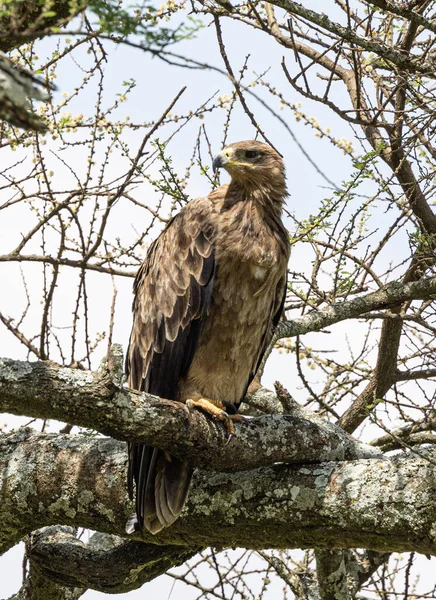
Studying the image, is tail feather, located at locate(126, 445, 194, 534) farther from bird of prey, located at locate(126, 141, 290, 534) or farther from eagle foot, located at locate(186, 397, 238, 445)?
bird of prey, located at locate(126, 141, 290, 534)

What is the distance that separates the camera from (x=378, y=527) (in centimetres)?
348

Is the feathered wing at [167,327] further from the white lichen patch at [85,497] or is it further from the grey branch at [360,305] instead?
the grey branch at [360,305]

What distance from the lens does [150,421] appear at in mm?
3453

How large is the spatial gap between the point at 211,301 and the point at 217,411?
666 millimetres

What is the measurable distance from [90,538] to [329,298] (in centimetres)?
214

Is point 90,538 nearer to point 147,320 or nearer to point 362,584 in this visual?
point 147,320

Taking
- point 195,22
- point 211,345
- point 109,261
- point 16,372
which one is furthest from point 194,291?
point 195,22

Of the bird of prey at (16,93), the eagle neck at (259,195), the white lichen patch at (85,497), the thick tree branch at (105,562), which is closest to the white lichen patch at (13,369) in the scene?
the white lichen patch at (85,497)

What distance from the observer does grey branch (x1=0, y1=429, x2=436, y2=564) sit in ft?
11.4

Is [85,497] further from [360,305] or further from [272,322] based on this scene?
[360,305]

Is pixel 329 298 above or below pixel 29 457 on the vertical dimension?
above

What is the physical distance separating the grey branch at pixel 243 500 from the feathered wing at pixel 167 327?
11 centimetres

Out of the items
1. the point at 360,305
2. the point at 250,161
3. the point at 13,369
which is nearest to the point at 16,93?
the point at 13,369

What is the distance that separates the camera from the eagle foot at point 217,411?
3.98 metres
